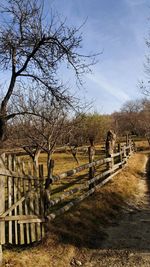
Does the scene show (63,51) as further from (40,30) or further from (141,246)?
(141,246)

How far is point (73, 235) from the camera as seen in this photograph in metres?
5.66

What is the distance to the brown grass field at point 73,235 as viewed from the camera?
4.77 metres

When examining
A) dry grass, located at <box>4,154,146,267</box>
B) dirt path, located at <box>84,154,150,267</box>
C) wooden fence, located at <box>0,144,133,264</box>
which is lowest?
dirt path, located at <box>84,154,150,267</box>

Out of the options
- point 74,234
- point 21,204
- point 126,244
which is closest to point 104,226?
point 126,244

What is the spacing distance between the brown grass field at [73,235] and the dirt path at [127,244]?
0.62 ft

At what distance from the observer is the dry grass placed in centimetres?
478

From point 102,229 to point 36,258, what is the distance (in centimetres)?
215

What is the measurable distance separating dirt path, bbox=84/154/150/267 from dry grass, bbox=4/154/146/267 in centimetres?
19

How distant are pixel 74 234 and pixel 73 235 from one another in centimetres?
6

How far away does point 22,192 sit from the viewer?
5.22 metres

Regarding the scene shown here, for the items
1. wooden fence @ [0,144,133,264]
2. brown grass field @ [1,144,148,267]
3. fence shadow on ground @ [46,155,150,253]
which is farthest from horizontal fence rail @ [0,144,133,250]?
fence shadow on ground @ [46,155,150,253]

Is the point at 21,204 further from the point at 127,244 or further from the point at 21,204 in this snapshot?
the point at 127,244

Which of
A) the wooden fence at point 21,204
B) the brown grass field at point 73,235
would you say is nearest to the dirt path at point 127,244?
the brown grass field at point 73,235

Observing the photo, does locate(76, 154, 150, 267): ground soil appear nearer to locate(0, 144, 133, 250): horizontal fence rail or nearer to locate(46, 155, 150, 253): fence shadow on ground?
locate(46, 155, 150, 253): fence shadow on ground
